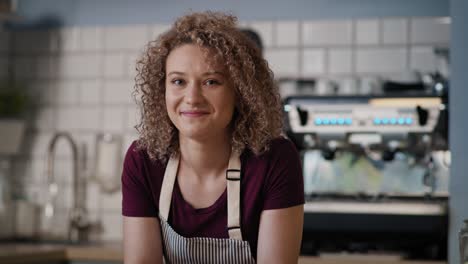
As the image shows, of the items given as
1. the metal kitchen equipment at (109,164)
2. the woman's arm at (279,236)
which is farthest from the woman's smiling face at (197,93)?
the metal kitchen equipment at (109,164)

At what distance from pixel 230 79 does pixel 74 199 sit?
2517 millimetres

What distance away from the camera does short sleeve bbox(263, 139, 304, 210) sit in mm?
1895

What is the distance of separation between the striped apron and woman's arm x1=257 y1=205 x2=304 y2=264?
52 millimetres

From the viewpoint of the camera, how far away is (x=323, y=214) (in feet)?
11.1

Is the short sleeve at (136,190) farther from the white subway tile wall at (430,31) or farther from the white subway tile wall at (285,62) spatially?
the white subway tile wall at (430,31)

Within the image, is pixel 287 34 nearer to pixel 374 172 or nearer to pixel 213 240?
pixel 374 172

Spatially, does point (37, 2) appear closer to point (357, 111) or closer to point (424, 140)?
point (357, 111)

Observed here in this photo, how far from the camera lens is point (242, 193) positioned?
1.92 m

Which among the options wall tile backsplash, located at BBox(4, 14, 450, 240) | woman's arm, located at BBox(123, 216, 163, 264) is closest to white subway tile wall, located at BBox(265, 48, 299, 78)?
wall tile backsplash, located at BBox(4, 14, 450, 240)

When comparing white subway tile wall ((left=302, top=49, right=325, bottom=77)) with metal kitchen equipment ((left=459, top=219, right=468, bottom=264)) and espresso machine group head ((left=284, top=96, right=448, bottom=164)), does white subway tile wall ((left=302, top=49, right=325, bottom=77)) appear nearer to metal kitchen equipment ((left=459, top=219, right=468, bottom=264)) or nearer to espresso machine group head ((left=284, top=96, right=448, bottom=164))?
espresso machine group head ((left=284, top=96, right=448, bottom=164))

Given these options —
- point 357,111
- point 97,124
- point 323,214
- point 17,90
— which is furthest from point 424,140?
point 17,90

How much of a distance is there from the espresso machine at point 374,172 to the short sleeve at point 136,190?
1.51 metres

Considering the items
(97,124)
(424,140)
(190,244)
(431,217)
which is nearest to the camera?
(190,244)

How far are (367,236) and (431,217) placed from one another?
0.89 feet
